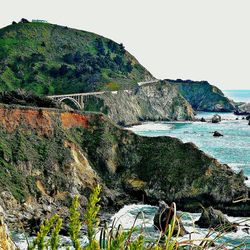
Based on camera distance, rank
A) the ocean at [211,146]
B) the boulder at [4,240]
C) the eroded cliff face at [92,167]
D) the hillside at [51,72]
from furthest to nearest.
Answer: the hillside at [51,72] < the eroded cliff face at [92,167] < the ocean at [211,146] < the boulder at [4,240]

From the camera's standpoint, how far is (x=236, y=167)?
83.0m

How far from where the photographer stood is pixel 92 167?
63.4 metres

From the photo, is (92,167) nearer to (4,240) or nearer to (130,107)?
(4,240)

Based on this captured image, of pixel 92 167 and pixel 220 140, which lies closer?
pixel 92 167

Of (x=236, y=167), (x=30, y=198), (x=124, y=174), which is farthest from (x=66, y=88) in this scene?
(x=30, y=198)

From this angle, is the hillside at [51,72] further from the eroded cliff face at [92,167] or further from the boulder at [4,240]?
the boulder at [4,240]

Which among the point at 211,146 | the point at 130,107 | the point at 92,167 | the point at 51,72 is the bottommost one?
the point at 211,146

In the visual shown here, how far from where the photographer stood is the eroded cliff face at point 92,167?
5366 centimetres

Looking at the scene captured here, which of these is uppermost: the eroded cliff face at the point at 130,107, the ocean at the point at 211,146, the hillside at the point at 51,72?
the hillside at the point at 51,72

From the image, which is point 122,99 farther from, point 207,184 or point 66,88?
point 207,184

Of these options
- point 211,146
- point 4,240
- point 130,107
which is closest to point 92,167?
point 211,146

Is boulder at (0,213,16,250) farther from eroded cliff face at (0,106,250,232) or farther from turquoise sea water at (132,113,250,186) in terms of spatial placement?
turquoise sea water at (132,113,250,186)

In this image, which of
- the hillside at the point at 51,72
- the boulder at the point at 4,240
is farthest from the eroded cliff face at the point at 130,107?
the boulder at the point at 4,240

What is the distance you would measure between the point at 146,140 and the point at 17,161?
20666 millimetres
